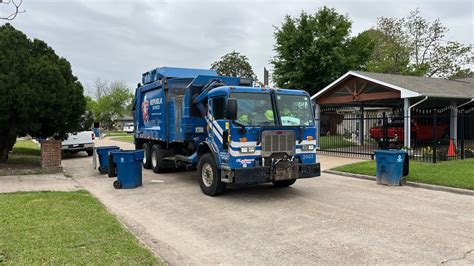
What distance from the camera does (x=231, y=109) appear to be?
8.02 m

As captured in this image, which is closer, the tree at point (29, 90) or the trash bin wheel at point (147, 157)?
the tree at point (29, 90)

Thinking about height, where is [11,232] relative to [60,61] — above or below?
below

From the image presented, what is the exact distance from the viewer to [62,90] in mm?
12516

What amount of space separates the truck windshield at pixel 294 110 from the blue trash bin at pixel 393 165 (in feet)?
9.17

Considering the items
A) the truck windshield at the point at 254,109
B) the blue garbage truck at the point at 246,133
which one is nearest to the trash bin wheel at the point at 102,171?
the blue garbage truck at the point at 246,133

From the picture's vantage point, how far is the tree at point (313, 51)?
29.7m

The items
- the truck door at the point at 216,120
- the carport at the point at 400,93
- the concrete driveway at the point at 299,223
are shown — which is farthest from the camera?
the carport at the point at 400,93

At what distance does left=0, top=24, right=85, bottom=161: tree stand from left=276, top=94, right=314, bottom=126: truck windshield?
294 inches

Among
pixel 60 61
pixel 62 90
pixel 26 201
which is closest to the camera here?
pixel 26 201

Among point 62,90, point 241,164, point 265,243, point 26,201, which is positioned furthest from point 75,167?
point 265,243

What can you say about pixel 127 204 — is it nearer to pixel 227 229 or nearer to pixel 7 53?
pixel 227 229

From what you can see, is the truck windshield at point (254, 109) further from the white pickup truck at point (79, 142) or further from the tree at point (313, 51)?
the tree at point (313, 51)

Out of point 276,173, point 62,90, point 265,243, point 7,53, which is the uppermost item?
point 7,53

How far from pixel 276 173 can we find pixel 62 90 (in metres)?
7.99
